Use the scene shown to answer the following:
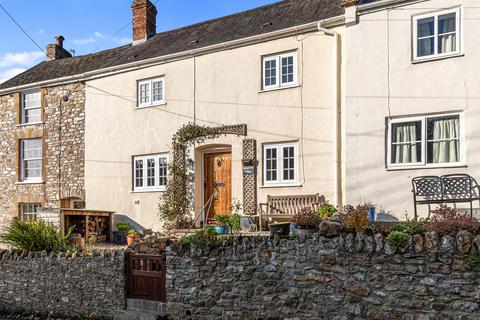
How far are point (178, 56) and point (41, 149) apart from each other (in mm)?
7407

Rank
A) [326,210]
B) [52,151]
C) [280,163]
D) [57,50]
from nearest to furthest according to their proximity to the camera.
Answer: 1. [326,210]
2. [280,163]
3. [52,151]
4. [57,50]

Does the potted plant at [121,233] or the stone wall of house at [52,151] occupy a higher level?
the stone wall of house at [52,151]

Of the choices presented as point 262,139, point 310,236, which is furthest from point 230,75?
point 310,236

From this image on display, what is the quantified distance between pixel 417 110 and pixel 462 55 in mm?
1602

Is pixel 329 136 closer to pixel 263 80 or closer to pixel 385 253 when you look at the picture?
pixel 263 80

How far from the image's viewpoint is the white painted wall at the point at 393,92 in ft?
38.9

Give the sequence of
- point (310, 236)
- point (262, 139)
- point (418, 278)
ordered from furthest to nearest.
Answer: point (262, 139), point (310, 236), point (418, 278)

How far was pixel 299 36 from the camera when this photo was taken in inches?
579

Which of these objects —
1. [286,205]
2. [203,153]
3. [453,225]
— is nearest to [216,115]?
[203,153]

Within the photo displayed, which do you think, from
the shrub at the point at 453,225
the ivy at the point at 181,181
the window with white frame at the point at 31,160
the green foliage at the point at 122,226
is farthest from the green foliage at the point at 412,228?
the window with white frame at the point at 31,160

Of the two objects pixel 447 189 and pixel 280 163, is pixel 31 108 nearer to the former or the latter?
pixel 280 163

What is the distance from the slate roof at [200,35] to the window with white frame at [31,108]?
2.15 feet

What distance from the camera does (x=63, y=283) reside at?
38.2 ft

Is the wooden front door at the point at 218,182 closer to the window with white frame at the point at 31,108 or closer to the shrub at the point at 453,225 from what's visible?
the window with white frame at the point at 31,108
